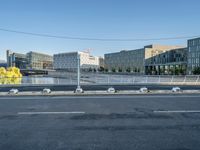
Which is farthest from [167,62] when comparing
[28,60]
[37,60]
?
[28,60]

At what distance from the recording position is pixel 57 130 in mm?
4711

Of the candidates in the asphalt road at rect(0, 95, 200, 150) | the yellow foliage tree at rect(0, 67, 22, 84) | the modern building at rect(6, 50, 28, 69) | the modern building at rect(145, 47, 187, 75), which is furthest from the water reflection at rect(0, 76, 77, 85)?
the modern building at rect(6, 50, 28, 69)

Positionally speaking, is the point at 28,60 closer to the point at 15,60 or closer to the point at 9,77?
the point at 15,60

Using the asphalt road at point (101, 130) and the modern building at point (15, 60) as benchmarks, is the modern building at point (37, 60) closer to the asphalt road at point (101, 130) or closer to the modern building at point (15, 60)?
the modern building at point (15, 60)

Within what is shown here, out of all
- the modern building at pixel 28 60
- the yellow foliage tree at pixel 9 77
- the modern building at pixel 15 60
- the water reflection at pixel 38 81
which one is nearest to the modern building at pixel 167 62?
the water reflection at pixel 38 81

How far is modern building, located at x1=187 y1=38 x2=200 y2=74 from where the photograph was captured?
79250mm

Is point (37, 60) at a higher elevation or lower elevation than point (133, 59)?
higher

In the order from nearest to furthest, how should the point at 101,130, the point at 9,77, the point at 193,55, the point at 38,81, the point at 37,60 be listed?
the point at 101,130
the point at 9,77
the point at 38,81
the point at 193,55
the point at 37,60

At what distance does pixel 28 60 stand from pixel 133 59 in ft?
278

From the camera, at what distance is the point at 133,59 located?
393ft

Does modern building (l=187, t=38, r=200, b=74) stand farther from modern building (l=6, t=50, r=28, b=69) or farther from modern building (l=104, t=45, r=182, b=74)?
modern building (l=6, t=50, r=28, b=69)

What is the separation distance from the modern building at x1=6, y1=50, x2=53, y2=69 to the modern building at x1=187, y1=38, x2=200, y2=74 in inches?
4012

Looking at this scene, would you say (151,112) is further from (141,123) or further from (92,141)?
(92,141)

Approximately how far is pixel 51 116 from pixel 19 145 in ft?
7.87
